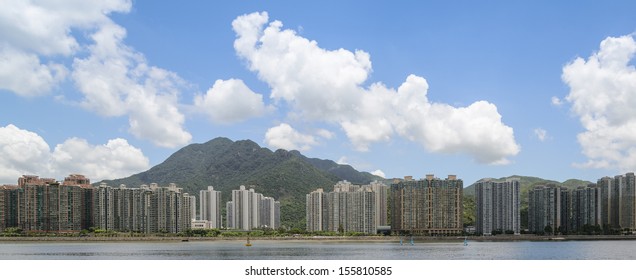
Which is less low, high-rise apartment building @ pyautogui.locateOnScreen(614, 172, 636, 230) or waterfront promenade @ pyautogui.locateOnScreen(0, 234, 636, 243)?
high-rise apartment building @ pyautogui.locateOnScreen(614, 172, 636, 230)

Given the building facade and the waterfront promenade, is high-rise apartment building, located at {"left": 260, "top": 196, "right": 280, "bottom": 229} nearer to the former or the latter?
the building facade

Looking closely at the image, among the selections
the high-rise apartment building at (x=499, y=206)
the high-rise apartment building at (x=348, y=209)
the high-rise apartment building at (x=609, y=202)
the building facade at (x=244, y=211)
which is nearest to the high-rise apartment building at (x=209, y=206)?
the building facade at (x=244, y=211)

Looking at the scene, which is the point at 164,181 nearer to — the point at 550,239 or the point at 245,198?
the point at 245,198

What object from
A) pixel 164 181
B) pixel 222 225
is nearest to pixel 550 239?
pixel 222 225

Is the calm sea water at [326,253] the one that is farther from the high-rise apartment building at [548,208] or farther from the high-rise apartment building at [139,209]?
the high-rise apartment building at [548,208]

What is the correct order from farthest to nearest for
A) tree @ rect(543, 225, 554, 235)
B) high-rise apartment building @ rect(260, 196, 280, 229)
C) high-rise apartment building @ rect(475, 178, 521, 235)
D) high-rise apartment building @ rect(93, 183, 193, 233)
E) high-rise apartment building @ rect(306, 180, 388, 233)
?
high-rise apartment building @ rect(260, 196, 280, 229), high-rise apartment building @ rect(306, 180, 388, 233), tree @ rect(543, 225, 554, 235), high-rise apartment building @ rect(93, 183, 193, 233), high-rise apartment building @ rect(475, 178, 521, 235)

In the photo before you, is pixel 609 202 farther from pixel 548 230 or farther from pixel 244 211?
pixel 244 211

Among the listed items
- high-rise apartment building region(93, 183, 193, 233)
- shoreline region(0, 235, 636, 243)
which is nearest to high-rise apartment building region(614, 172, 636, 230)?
shoreline region(0, 235, 636, 243)
